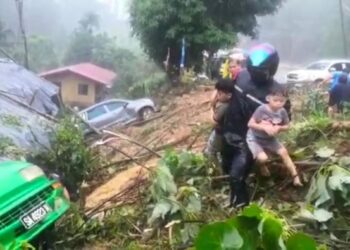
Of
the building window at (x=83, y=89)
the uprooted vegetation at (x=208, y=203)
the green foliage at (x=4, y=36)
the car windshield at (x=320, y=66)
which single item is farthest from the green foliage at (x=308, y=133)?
the green foliage at (x=4, y=36)

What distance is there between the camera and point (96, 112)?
55.3 feet

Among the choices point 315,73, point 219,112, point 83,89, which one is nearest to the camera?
point 219,112

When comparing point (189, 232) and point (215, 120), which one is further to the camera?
point (215, 120)

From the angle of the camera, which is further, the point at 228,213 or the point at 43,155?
the point at 43,155

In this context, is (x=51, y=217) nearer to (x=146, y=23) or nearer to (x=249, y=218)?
(x=249, y=218)

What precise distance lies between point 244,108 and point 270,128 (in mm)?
343

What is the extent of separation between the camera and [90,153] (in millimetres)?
7184

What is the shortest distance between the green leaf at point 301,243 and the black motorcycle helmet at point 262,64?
2165 mm

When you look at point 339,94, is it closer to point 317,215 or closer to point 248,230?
point 317,215

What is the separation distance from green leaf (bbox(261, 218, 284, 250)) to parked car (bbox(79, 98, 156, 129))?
1269cm

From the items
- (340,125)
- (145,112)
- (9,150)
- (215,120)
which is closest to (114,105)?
(145,112)

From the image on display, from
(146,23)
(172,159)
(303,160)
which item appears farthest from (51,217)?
(146,23)

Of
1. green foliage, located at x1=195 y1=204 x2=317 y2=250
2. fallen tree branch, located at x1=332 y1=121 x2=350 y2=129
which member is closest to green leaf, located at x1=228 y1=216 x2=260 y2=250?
green foliage, located at x1=195 y1=204 x2=317 y2=250

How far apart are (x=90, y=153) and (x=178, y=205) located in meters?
3.26
